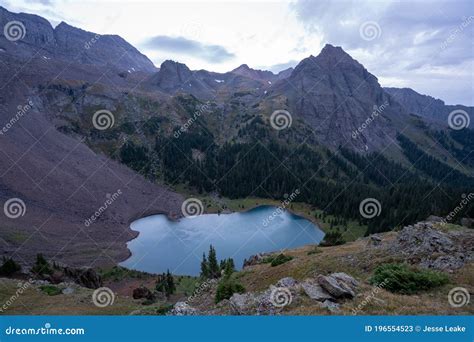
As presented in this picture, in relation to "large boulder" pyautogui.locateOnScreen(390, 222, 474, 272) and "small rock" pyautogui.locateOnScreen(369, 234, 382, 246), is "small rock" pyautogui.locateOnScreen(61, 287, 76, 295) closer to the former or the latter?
"small rock" pyautogui.locateOnScreen(369, 234, 382, 246)

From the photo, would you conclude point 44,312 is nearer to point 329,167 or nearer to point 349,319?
point 349,319

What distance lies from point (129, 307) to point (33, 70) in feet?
610

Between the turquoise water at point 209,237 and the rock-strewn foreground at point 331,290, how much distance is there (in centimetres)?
3955

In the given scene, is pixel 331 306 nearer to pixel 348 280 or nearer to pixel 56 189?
pixel 348 280

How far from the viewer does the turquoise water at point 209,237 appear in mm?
82375

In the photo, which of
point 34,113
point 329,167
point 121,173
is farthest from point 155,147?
point 329,167

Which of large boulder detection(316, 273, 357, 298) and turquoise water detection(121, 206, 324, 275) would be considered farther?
turquoise water detection(121, 206, 324, 275)

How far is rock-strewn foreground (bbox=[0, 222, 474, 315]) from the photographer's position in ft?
58.9

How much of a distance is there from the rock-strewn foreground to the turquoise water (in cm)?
3955

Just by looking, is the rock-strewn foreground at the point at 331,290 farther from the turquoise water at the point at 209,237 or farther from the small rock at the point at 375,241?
Answer: the turquoise water at the point at 209,237

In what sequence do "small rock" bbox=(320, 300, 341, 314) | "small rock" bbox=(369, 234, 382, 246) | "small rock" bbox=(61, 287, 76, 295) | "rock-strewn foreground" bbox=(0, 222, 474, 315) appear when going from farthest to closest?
"small rock" bbox=(61, 287, 76, 295) → "small rock" bbox=(369, 234, 382, 246) → "rock-strewn foreground" bbox=(0, 222, 474, 315) → "small rock" bbox=(320, 300, 341, 314)

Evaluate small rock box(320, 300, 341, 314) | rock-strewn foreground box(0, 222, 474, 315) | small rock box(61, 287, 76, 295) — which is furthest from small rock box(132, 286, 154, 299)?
small rock box(320, 300, 341, 314)

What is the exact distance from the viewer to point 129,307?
34.3m

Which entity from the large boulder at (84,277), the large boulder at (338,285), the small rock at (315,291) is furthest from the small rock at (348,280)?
the large boulder at (84,277)
